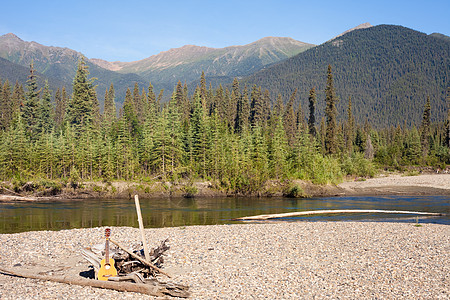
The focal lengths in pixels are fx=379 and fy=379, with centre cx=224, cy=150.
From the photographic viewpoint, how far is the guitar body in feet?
36.9

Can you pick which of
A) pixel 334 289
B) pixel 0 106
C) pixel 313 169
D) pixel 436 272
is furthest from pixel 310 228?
pixel 0 106

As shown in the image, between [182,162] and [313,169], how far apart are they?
18.0m

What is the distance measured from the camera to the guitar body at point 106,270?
36.9ft

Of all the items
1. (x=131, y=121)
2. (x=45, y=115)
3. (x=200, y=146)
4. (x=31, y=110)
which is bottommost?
(x=200, y=146)

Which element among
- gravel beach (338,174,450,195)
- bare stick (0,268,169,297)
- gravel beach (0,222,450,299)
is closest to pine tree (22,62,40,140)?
gravel beach (338,174,450,195)

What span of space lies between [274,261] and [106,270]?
6.19 meters

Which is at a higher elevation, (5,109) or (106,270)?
(5,109)

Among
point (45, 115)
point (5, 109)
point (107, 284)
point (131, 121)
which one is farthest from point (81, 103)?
point (107, 284)

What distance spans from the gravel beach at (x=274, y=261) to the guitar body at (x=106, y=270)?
0.47 meters

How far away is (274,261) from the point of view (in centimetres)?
1427

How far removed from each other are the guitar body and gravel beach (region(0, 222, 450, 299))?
0.47 m

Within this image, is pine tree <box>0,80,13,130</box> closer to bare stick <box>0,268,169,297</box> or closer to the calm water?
the calm water

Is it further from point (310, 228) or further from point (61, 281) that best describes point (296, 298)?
point (310, 228)

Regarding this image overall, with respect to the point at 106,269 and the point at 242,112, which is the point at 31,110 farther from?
the point at 106,269
